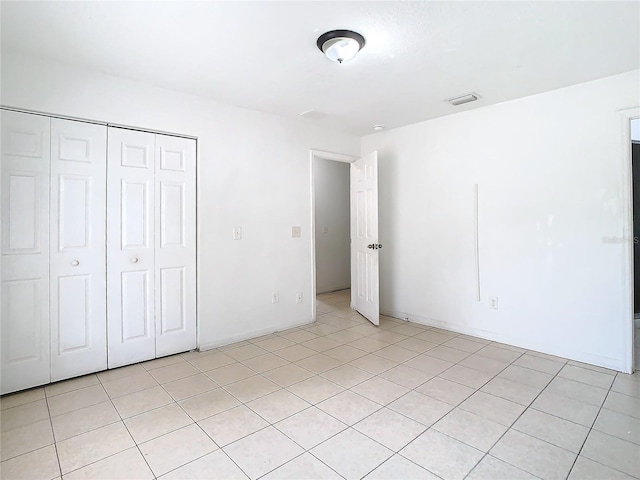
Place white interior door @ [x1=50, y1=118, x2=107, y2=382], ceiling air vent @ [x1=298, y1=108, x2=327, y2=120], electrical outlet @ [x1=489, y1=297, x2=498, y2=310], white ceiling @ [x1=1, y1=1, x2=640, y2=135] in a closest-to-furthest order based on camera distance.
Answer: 1. white ceiling @ [x1=1, y1=1, x2=640, y2=135]
2. white interior door @ [x1=50, y1=118, x2=107, y2=382]
3. electrical outlet @ [x1=489, y1=297, x2=498, y2=310]
4. ceiling air vent @ [x1=298, y1=108, x2=327, y2=120]

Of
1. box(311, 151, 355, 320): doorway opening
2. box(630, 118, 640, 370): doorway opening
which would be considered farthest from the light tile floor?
box(311, 151, 355, 320): doorway opening

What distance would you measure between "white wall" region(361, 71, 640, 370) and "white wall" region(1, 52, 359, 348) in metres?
1.28

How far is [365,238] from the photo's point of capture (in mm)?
4367

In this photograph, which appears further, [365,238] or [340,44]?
[365,238]

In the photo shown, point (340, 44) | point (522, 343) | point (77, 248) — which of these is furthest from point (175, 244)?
point (522, 343)

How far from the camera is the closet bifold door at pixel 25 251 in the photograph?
239cm

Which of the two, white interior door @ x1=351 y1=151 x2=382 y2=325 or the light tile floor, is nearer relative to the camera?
the light tile floor

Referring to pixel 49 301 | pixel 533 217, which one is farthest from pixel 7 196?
pixel 533 217

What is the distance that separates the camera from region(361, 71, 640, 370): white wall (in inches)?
110

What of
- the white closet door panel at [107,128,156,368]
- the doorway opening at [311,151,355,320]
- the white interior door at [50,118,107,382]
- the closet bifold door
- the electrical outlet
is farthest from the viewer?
the doorway opening at [311,151,355,320]

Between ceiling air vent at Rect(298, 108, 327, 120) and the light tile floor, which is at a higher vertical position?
ceiling air vent at Rect(298, 108, 327, 120)

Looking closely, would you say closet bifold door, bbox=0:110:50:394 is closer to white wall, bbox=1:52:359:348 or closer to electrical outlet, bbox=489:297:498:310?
white wall, bbox=1:52:359:348

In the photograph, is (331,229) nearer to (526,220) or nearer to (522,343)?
(526,220)

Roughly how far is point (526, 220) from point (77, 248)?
12.8 feet
